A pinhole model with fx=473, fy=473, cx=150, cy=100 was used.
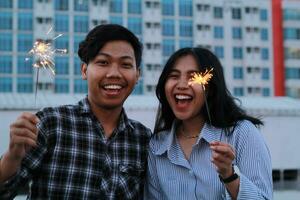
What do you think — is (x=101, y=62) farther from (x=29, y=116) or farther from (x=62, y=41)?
(x=62, y=41)

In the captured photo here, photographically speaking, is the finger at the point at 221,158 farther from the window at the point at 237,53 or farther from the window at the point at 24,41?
the window at the point at 237,53

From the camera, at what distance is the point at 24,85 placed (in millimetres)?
38094

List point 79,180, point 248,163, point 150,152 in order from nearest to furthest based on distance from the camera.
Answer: point 248,163
point 79,180
point 150,152

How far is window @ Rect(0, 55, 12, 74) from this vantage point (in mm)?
38031

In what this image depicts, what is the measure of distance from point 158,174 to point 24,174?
2.56ft

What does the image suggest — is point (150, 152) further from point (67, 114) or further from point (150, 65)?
point (150, 65)

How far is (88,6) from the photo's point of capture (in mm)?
40562

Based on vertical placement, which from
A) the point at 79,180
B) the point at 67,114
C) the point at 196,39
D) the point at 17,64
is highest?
the point at 196,39

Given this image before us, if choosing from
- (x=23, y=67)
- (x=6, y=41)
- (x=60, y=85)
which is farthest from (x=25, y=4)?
(x=60, y=85)

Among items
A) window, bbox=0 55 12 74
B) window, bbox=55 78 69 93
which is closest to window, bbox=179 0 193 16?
window, bbox=55 78 69 93

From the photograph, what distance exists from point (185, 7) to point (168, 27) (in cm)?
248

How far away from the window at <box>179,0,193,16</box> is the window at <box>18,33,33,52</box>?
13.4 m

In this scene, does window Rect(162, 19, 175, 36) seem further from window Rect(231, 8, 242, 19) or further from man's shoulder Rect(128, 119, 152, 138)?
man's shoulder Rect(128, 119, 152, 138)

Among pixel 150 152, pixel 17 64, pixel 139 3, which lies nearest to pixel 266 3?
pixel 139 3
